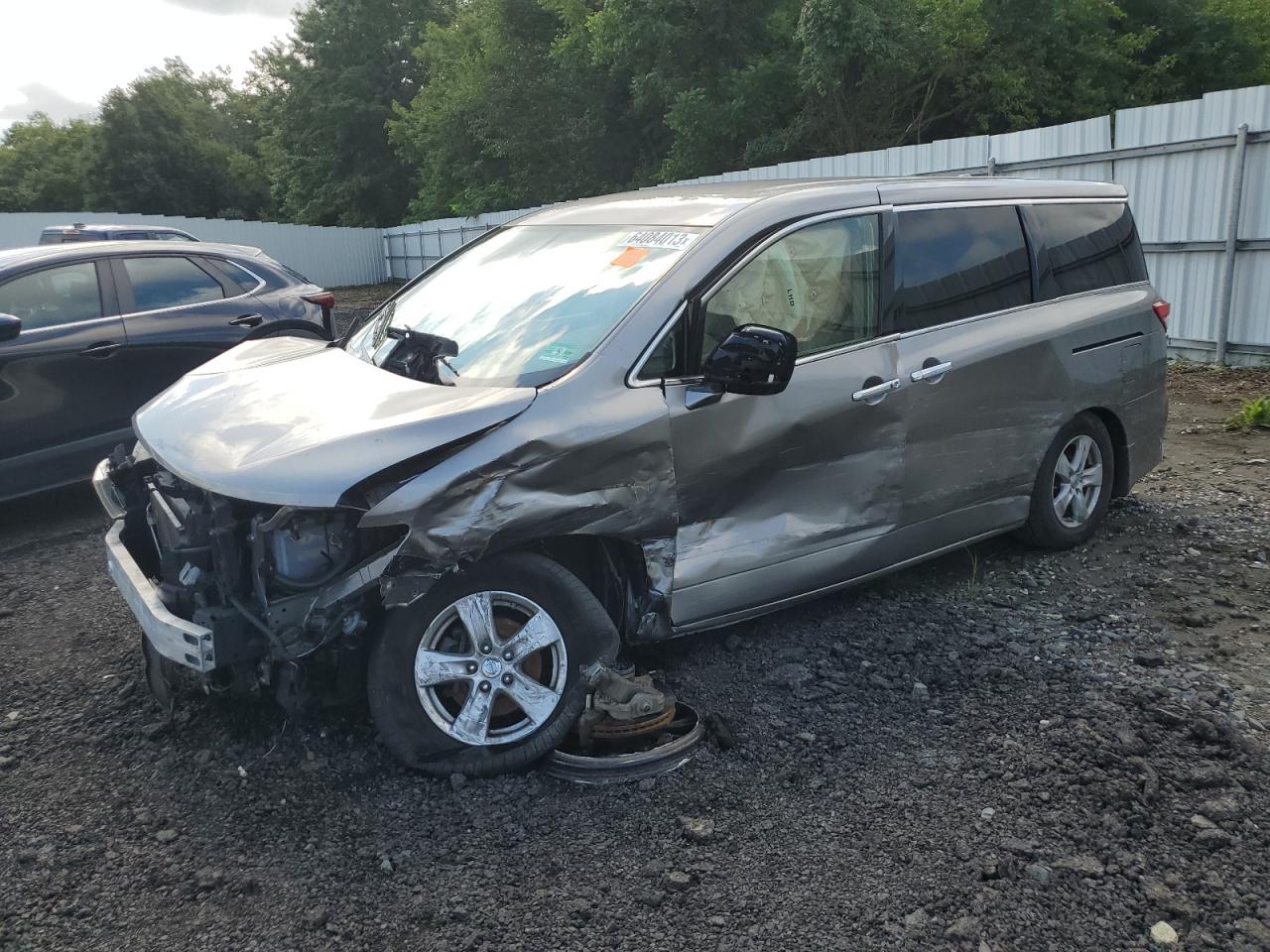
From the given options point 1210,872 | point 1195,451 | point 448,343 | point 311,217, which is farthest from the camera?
point 311,217

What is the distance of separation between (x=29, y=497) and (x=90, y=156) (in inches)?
2048

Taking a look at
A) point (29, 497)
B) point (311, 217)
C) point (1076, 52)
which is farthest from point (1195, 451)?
point (311, 217)

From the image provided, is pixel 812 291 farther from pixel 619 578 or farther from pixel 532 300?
pixel 619 578

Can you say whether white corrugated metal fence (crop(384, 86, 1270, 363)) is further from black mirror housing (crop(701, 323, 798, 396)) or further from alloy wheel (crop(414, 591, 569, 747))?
alloy wheel (crop(414, 591, 569, 747))

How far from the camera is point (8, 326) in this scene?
20.1 feet

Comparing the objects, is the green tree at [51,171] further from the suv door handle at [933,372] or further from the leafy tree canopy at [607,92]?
the suv door handle at [933,372]

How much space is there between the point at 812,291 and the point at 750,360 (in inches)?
28.0

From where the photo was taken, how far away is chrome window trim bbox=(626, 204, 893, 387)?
3.61 metres

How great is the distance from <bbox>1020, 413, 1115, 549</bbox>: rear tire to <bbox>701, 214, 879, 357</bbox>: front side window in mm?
1457

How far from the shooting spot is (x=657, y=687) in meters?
3.99

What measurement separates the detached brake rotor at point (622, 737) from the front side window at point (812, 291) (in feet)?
4.06

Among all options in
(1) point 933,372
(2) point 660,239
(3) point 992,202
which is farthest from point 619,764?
(3) point 992,202

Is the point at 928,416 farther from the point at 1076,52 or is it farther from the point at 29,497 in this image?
the point at 1076,52

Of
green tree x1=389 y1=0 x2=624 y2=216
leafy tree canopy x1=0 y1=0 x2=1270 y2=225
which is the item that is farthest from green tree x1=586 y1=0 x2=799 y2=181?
green tree x1=389 y1=0 x2=624 y2=216
